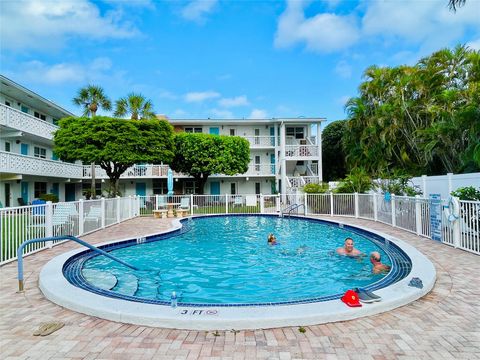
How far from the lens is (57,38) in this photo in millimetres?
14094

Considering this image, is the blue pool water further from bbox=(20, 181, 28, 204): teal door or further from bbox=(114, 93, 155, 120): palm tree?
bbox=(20, 181, 28, 204): teal door

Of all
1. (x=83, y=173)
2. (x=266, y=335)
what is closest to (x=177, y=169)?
(x=83, y=173)

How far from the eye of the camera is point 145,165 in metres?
27.9

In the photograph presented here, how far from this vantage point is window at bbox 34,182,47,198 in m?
23.9

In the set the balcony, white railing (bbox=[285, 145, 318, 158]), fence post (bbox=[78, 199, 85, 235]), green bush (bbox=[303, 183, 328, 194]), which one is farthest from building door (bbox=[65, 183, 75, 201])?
green bush (bbox=[303, 183, 328, 194])

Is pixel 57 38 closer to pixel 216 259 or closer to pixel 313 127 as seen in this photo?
pixel 216 259

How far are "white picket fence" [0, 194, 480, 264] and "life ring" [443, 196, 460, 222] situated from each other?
134mm

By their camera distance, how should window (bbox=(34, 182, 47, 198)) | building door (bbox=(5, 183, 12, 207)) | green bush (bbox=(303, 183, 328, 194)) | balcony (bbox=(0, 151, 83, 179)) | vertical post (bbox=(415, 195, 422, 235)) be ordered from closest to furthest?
vertical post (bbox=(415, 195, 422, 235))
green bush (bbox=(303, 183, 328, 194))
balcony (bbox=(0, 151, 83, 179))
building door (bbox=(5, 183, 12, 207))
window (bbox=(34, 182, 47, 198))

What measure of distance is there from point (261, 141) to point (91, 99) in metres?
14.9

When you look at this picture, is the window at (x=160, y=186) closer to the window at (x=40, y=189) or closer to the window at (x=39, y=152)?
the window at (x=40, y=189)

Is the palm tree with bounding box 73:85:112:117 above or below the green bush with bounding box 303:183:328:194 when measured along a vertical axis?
above

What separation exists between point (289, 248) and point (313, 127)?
2147 centimetres

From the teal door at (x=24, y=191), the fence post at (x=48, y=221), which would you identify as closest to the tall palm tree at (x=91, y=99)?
the teal door at (x=24, y=191)

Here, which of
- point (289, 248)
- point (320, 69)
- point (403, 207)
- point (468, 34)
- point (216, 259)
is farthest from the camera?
point (320, 69)
